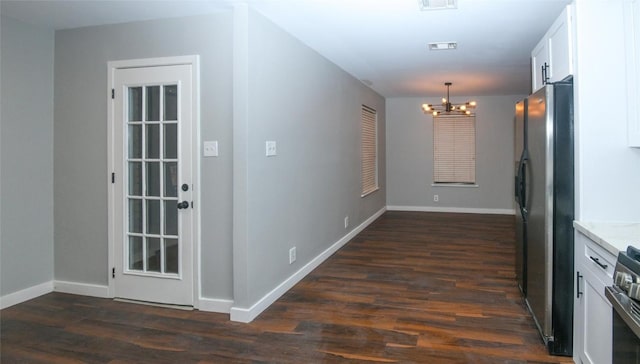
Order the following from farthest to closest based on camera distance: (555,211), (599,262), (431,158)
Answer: (431,158) < (555,211) < (599,262)

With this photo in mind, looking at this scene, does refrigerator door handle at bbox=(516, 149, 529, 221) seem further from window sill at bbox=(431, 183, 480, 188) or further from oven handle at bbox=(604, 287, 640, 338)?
window sill at bbox=(431, 183, 480, 188)

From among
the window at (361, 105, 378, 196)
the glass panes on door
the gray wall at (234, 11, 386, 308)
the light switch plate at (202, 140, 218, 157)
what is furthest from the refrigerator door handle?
the window at (361, 105, 378, 196)

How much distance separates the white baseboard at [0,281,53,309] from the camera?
345 centimetres

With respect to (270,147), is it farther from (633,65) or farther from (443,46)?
(633,65)

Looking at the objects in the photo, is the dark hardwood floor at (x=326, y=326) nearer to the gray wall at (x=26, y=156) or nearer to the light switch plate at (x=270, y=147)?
the gray wall at (x=26, y=156)

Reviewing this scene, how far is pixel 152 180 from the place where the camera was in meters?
3.57

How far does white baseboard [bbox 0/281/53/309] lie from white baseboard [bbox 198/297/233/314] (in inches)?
60.4

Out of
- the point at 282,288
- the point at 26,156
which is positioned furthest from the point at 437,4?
the point at 26,156

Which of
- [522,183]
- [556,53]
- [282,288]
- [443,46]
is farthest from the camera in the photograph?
[443,46]

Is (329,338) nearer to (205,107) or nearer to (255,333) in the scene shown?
(255,333)

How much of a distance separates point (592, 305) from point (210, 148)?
2682mm

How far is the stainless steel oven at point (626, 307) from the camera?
149 cm

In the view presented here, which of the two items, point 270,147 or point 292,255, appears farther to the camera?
point 292,255

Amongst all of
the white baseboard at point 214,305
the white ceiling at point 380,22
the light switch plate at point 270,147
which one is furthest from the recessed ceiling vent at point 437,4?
the white baseboard at point 214,305
